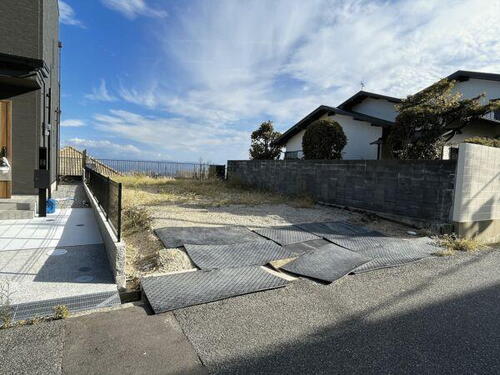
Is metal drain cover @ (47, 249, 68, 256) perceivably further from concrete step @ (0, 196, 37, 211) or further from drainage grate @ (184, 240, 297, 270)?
concrete step @ (0, 196, 37, 211)

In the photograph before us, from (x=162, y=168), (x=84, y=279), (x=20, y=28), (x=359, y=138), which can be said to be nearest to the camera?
(x=84, y=279)

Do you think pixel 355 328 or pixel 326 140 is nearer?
pixel 355 328

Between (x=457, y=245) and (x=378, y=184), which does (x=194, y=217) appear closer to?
(x=378, y=184)

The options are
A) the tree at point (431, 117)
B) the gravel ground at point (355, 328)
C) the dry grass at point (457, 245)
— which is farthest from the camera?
the tree at point (431, 117)

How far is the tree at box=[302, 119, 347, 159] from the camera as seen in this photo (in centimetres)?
1057

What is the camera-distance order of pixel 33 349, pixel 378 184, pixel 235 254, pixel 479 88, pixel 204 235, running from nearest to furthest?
pixel 33 349
pixel 235 254
pixel 204 235
pixel 378 184
pixel 479 88

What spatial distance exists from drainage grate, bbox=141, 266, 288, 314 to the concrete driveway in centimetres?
10

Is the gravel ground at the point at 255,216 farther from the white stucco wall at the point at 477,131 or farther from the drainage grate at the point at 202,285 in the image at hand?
the white stucco wall at the point at 477,131

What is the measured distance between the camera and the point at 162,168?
17281 millimetres

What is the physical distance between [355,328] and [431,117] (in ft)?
26.3

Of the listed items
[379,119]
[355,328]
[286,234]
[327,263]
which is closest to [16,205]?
[286,234]

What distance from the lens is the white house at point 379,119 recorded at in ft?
38.0

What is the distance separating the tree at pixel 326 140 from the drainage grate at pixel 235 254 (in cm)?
696

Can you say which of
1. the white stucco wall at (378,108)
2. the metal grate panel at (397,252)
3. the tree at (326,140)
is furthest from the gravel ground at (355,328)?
the white stucco wall at (378,108)
